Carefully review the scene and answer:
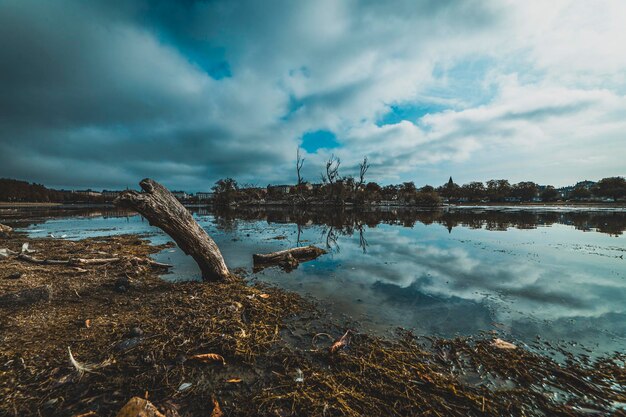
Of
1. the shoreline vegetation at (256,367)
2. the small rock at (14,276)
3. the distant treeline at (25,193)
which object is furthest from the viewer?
the distant treeline at (25,193)

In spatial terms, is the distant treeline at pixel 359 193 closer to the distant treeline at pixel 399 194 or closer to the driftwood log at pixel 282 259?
the distant treeline at pixel 399 194

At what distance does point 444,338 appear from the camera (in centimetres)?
515

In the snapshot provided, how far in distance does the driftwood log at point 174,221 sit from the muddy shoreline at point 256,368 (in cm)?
230

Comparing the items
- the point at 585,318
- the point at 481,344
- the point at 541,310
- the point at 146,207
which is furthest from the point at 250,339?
the point at 585,318

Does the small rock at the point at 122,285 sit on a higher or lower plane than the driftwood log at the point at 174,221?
lower

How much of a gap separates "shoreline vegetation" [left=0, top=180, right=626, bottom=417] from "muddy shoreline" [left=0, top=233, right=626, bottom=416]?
0.02m

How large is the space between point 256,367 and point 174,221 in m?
5.53

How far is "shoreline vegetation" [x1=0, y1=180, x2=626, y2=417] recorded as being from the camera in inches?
128

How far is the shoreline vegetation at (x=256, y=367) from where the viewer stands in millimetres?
3240

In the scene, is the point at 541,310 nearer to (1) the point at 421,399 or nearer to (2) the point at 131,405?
(1) the point at 421,399

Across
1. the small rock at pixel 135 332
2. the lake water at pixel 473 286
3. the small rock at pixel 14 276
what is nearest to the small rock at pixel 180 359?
the small rock at pixel 135 332

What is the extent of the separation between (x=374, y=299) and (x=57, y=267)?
1163cm

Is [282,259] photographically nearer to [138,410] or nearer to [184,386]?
[184,386]

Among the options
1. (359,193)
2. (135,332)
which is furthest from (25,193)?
(135,332)
